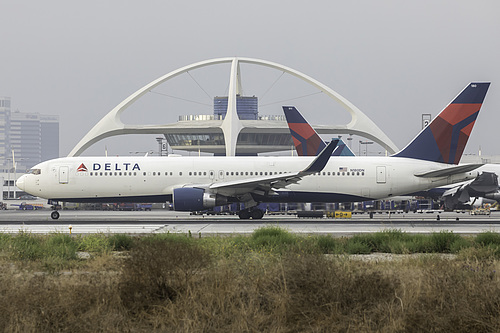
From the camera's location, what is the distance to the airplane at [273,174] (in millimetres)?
35625

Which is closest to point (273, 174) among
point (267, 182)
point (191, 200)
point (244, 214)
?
point (267, 182)

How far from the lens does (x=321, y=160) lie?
107ft

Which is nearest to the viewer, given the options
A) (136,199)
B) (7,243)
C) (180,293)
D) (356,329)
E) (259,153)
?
(356,329)

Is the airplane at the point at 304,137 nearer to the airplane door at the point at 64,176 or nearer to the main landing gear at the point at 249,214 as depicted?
the main landing gear at the point at 249,214

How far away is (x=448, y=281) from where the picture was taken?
1053 centimetres

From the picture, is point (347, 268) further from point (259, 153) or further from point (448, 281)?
point (259, 153)

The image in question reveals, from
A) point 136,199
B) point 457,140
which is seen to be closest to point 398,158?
point 457,140

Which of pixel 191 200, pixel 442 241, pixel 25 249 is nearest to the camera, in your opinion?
pixel 25 249

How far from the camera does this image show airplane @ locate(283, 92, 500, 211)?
167 ft

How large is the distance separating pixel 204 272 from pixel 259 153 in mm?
113857

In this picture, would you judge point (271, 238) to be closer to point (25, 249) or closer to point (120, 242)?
point (120, 242)

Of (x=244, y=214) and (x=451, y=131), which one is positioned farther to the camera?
(x=451, y=131)

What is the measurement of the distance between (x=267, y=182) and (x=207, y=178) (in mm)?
3968

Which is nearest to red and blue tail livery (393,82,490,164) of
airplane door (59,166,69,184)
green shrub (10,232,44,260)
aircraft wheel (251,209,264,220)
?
aircraft wheel (251,209,264,220)
